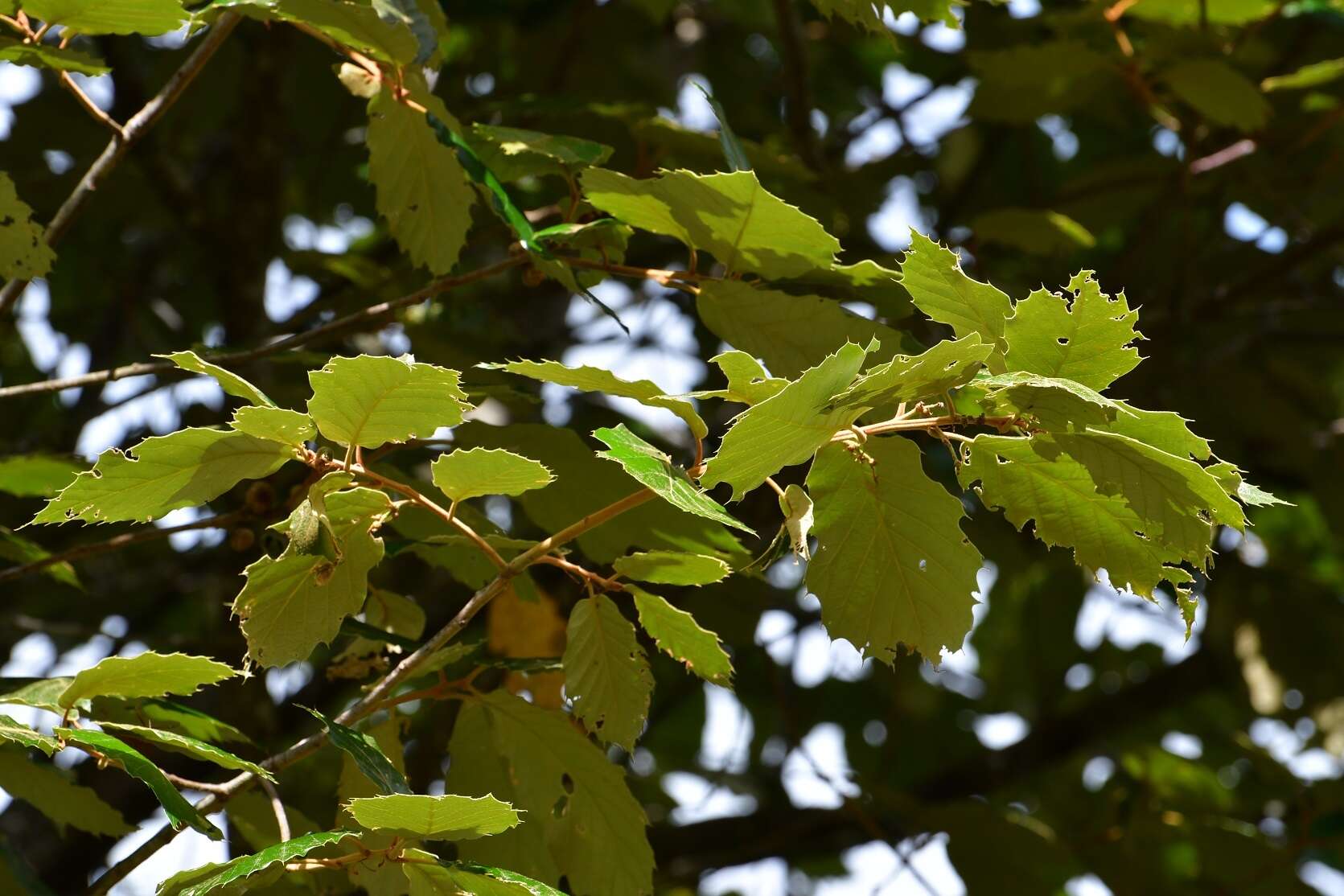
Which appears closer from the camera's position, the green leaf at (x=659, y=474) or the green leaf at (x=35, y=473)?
the green leaf at (x=659, y=474)

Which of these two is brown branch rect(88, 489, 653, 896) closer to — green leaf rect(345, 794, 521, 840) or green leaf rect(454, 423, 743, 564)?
green leaf rect(345, 794, 521, 840)

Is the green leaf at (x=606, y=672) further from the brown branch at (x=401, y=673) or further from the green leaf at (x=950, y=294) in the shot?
the green leaf at (x=950, y=294)

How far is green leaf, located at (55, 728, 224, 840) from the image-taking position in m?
0.90

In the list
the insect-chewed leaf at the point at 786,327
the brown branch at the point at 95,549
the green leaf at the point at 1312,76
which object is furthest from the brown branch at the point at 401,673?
the green leaf at the point at 1312,76

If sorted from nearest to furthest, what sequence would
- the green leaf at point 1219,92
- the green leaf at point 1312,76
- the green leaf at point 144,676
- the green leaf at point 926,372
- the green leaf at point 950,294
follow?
the green leaf at point 926,372 < the green leaf at point 950,294 < the green leaf at point 144,676 < the green leaf at point 1219,92 < the green leaf at point 1312,76

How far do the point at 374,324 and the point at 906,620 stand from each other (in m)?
0.71

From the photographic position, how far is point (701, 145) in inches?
58.4

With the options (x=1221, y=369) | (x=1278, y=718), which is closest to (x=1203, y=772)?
(x=1278, y=718)

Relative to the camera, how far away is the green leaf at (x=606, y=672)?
1049 millimetres

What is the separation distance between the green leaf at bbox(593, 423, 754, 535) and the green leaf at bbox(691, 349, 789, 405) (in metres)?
0.05

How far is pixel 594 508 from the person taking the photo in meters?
1.25

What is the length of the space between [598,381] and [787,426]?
0.15m

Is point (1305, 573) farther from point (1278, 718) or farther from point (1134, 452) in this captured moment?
point (1134, 452)

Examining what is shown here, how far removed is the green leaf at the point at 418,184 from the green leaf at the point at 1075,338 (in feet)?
1.91
